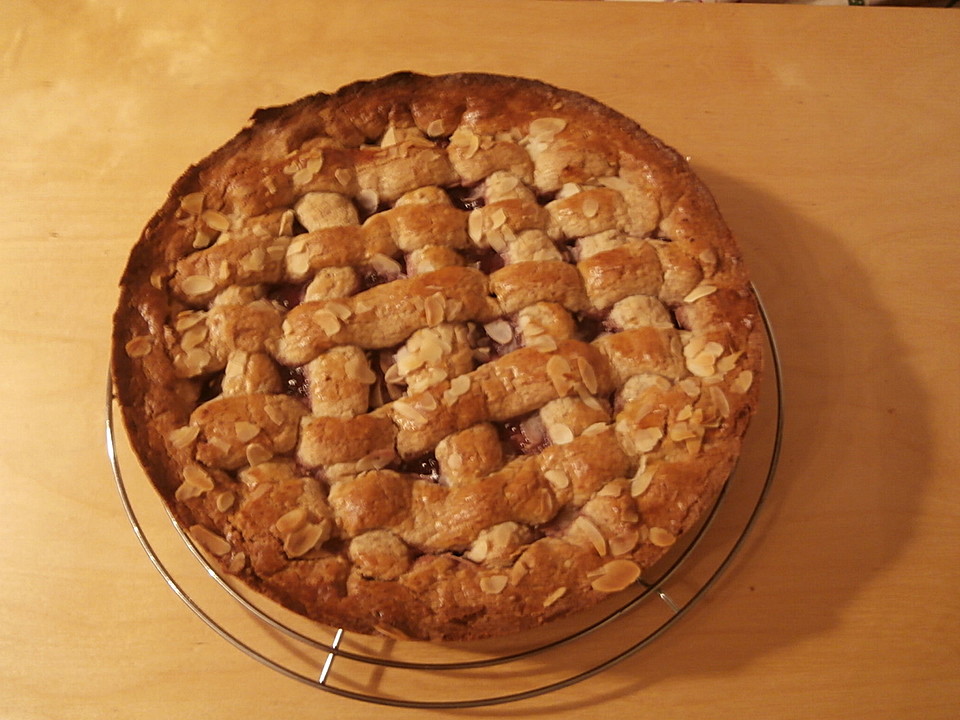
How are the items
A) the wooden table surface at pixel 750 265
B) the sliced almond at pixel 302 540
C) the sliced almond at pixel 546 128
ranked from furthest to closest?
the sliced almond at pixel 546 128, the wooden table surface at pixel 750 265, the sliced almond at pixel 302 540

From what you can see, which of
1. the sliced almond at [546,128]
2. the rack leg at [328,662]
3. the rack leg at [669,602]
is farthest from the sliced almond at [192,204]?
the rack leg at [669,602]

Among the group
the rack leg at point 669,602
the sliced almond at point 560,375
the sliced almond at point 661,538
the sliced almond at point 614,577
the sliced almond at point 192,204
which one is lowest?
the rack leg at point 669,602

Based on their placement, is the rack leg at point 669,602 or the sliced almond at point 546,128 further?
the sliced almond at point 546,128

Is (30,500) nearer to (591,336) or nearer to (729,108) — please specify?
(591,336)

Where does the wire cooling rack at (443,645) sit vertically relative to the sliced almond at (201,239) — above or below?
below

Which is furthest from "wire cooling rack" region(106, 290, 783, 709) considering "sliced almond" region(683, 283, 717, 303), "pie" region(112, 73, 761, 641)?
"sliced almond" region(683, 283, 717, 303)

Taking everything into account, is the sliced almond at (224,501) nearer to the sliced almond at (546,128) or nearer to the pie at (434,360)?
the pie at (434,360)

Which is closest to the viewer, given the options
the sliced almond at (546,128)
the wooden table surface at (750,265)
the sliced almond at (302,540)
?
the sliced almond at (302,540)
